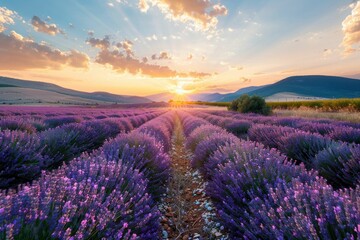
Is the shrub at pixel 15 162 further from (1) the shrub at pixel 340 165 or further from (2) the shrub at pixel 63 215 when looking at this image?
(1) the shrub at pixel 340 165

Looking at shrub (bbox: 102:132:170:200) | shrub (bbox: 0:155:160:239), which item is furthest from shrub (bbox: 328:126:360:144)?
shrub (bbox: 0:155:160:239)

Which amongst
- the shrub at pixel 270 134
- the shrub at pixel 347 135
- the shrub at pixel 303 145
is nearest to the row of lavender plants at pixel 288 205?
the shrub at pixel 303 145

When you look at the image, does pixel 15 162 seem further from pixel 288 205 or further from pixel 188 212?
pixel 288 205

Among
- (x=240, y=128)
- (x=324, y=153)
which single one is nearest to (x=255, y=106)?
(x=240, y=128)

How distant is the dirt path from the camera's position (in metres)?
3.07

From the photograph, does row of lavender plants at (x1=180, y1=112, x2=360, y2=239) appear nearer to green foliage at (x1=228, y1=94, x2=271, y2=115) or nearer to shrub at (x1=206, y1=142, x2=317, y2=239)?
shrub at (x1=206, y1=142, x2=317, y2=239)

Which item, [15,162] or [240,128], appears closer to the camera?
[15,162]

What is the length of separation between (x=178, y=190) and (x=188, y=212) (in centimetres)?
90

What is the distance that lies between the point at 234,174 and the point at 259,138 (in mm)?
4224

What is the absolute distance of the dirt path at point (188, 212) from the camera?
3.07m

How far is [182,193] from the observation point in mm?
4504

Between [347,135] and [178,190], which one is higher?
[347,135]

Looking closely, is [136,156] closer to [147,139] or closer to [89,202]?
[147,139]

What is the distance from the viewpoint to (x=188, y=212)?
372cm
